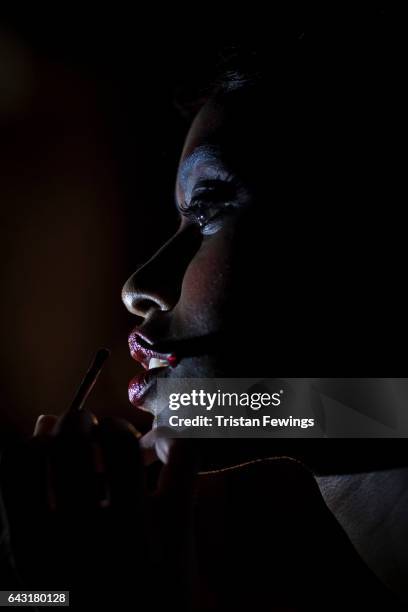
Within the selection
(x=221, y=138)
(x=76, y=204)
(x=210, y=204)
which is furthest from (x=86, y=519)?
(x=76, y=204)

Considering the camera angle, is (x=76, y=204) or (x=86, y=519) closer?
(x=86, y=519)

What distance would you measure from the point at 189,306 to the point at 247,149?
0.33 meters

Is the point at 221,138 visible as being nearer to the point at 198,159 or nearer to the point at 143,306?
the point at 198,159

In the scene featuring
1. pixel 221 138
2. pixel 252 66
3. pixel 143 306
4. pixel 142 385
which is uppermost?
pixel 252 66

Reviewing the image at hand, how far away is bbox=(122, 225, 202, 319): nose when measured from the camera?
3.35 feet

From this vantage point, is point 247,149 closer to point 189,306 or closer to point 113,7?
point 189,306

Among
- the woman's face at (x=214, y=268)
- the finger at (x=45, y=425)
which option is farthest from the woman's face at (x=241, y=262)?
the finger at (x=45, y=425)

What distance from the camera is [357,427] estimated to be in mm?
965

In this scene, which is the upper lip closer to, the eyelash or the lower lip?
the lower lip

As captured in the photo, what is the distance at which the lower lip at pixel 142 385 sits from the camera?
1010 mm

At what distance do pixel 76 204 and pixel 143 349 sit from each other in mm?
1226

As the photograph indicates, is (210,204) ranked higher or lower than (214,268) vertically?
higher

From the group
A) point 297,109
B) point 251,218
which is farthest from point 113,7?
point 251,218

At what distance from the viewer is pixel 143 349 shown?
1027mm
